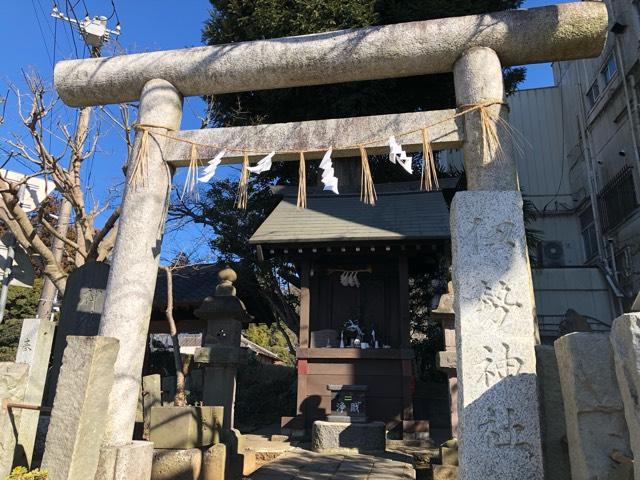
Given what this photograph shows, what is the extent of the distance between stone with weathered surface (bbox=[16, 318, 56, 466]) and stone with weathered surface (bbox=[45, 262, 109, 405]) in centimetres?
33

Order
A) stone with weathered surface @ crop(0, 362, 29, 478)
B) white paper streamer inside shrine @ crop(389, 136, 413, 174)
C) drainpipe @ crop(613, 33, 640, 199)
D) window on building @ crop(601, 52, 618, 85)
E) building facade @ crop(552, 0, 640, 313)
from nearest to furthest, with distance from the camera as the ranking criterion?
stone with weathered surface @ crop(0, 362, 29, 478)
white paper streamer inside shrine @ crop(389, 136, 413, 174)
drainpipe @ crop(613, 33, 640, 199)
building facade @ crop(552, 0, 640, 313)
window on building @ crop(601, 52, 618, 85)

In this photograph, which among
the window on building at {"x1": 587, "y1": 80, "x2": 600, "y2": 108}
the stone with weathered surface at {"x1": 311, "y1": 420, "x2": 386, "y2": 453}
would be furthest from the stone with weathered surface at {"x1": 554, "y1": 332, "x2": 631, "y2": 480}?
the window on building at {"x1": 587, "y1": 80, "x2": 600, "y2": 108}

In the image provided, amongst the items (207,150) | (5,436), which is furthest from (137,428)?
(207,150)

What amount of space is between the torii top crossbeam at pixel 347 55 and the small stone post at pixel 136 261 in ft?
1.03

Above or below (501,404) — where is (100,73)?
above

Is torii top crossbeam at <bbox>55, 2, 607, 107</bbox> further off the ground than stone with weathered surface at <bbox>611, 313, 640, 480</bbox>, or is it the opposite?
torii top crossbeam at <bbox>55, 2, 607, 107</bbox>

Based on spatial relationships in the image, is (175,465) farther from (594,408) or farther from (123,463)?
(594,408)

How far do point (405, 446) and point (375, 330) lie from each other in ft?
7.92

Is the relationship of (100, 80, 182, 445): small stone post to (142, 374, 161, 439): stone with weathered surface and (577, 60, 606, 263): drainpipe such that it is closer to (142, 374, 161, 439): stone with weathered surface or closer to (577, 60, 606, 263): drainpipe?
(142, 374, 161, 439): stone with weathered surface

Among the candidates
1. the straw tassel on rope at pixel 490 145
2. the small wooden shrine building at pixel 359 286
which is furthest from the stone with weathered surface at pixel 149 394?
the straw tassel on rope at pixel 490 145

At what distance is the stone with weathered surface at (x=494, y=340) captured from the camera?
3102mm

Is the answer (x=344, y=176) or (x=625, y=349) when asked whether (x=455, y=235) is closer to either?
(x=625, y=349)

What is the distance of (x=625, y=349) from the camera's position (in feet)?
7.03

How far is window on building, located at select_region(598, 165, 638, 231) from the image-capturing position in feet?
37.6
